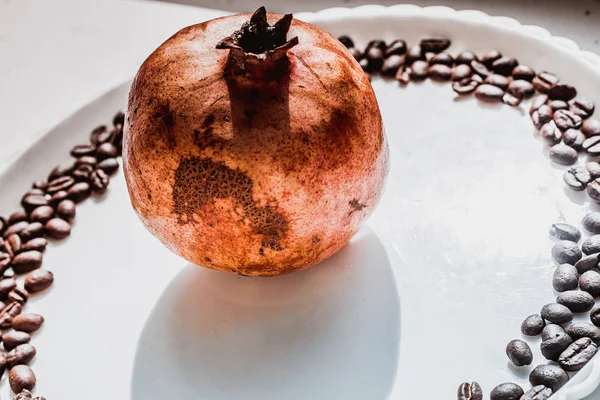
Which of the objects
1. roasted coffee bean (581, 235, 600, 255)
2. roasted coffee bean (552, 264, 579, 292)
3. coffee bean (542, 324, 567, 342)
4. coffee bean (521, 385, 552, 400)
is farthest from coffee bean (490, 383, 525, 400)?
roasted coffee bean (581, 235, 600, 255)

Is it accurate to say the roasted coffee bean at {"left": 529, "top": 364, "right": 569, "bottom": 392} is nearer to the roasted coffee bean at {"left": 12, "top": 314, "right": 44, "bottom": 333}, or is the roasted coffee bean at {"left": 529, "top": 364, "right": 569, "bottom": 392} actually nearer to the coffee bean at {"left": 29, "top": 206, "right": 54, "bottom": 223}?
the roasted coffee bean at {"left": 12, "top": 314, "right": 44, "bottom": 333}

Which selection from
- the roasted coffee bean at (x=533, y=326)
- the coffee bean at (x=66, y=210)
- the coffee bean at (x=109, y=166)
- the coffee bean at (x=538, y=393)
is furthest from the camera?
the coffee bean at (x=109, y=166)

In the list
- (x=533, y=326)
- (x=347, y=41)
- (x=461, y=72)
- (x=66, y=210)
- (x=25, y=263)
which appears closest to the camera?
(x=533, y=326)

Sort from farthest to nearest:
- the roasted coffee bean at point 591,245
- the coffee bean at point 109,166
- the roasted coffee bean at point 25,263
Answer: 1. the coffee bean at point 109,166
2. the roasted coffee bean at point 25,263
3. the roasted coffee bean at point 591,245

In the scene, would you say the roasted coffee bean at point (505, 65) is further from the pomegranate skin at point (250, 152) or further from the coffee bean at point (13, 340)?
the coffee bean at point (13, 340)

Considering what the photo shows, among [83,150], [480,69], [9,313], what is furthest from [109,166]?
[480,69]

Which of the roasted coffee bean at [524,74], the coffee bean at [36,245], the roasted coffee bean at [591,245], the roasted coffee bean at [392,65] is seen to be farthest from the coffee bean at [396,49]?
the coffee bean at [36,245]

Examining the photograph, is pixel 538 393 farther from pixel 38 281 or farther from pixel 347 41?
pixel 347 41
